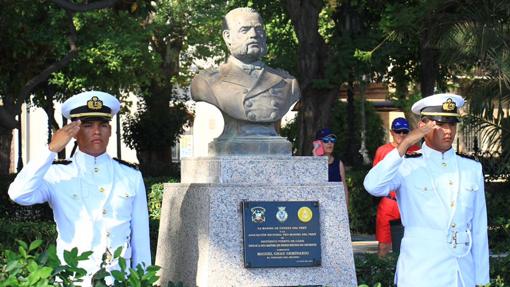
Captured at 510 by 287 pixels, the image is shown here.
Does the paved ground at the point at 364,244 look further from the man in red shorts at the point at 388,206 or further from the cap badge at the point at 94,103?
the cap badge at the point at 94,103

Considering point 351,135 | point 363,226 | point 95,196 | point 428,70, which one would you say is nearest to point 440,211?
point 95,196

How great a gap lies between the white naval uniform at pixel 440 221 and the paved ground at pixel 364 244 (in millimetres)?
8648

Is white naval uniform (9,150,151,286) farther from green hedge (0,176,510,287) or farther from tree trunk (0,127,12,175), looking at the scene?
tree trunk (0,127,12,175)

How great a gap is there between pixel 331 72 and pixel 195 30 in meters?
15.4

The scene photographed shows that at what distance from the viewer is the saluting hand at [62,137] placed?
23.5ft

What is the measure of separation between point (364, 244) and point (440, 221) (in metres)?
10.9

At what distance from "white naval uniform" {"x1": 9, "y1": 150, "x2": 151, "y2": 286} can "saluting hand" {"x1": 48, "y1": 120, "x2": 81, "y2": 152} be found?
467mm

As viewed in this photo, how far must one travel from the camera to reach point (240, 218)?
8.88 m

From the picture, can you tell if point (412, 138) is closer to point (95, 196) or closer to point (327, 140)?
point (95, 196)

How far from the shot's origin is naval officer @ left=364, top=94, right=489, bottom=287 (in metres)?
7.72

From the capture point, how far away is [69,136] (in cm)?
725

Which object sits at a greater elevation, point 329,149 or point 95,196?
point 329,149

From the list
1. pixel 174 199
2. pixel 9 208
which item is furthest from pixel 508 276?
pixel 9 208

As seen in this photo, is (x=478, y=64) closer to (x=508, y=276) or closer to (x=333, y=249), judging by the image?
(x=508, y=276)
